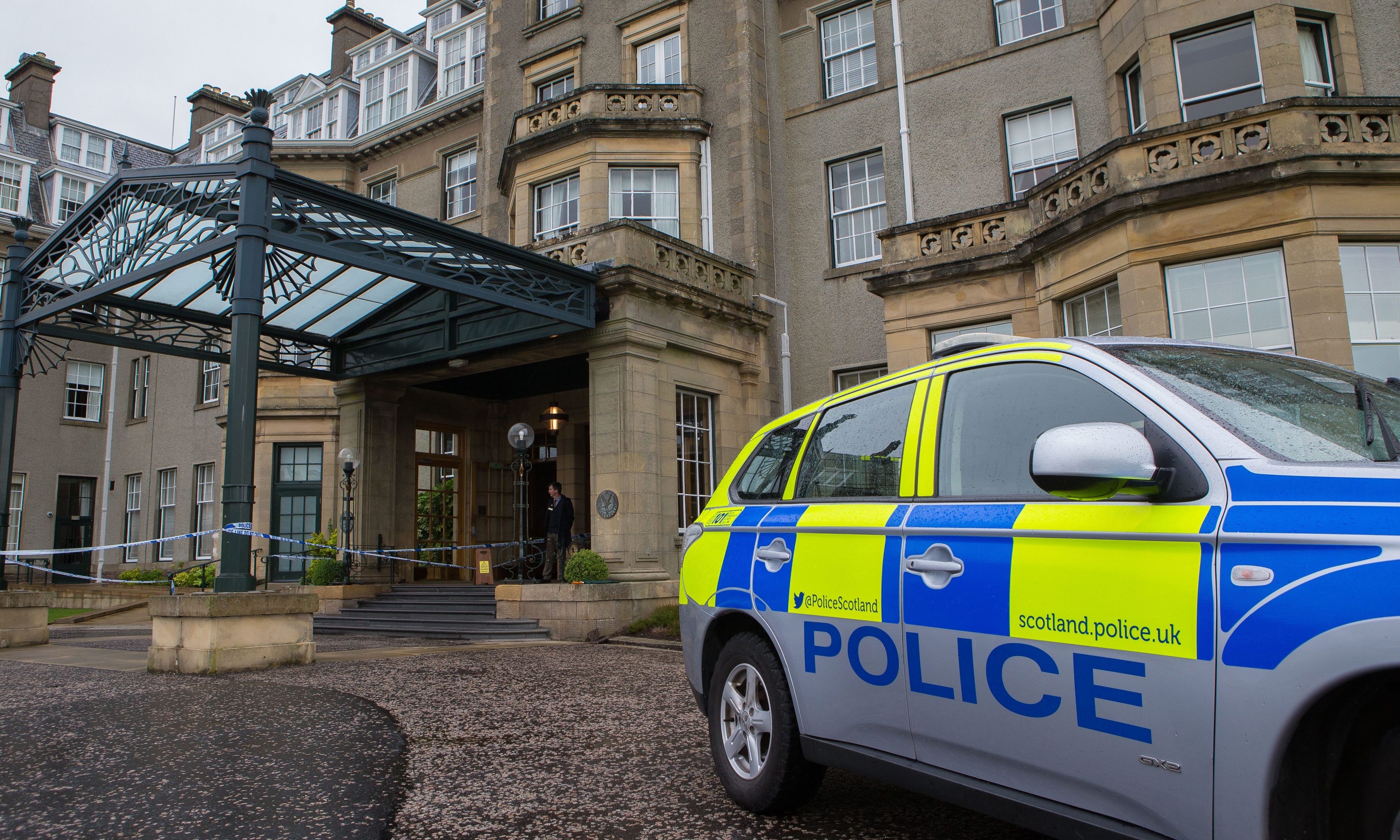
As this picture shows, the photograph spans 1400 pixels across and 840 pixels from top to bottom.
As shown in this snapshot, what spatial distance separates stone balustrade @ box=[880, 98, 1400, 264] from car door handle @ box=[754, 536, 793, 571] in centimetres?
888

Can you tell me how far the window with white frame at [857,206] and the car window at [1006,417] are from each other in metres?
13.8

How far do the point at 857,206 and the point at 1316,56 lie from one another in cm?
726

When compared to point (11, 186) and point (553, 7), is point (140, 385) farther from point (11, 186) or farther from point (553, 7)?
point (553, 7)

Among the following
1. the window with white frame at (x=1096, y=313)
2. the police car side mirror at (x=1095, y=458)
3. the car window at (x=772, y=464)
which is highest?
the window with white frame at (x=1096, y=313)

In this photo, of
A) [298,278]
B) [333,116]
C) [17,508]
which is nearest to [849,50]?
[298,278]

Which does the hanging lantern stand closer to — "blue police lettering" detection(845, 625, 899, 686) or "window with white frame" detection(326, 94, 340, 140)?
"blue police lettering" detection(845, 625, 899, 686)

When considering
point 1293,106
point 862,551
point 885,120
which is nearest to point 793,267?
point 885,120

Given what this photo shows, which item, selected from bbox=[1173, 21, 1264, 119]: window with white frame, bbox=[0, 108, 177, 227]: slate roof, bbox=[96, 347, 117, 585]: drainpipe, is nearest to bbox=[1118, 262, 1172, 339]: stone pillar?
bbox=[1173, 21, 1264, 119]: window with white frame

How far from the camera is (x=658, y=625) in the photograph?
1312cm

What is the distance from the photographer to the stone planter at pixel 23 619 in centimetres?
1173

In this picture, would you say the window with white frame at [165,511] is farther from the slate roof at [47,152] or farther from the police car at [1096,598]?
the police car at [1096,598]

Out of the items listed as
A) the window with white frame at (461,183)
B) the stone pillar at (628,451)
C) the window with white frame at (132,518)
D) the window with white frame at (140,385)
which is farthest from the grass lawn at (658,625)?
the window with white frame at (140,385)

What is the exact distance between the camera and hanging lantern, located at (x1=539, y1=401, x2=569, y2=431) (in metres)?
18.1

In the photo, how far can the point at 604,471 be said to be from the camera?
1396 centimetres
